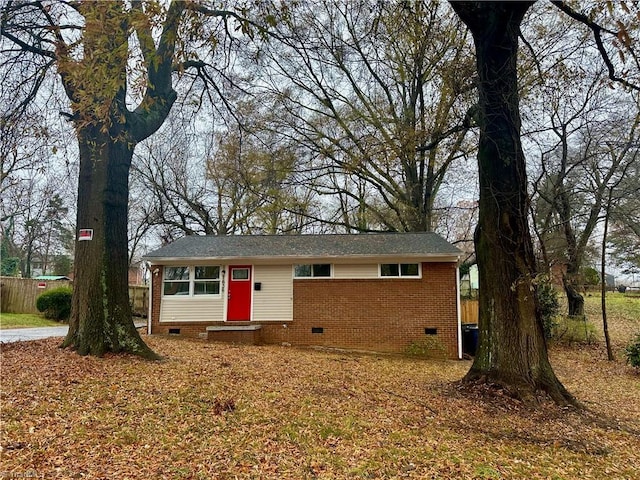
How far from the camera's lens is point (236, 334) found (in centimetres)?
1177

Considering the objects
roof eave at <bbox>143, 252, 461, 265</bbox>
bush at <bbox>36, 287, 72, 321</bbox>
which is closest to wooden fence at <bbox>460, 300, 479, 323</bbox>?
roof eave at <bbox>143, 252, 461, 265</bbox>

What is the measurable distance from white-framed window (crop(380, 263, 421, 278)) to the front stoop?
4195mm

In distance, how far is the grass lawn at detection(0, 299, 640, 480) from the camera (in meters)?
3.46

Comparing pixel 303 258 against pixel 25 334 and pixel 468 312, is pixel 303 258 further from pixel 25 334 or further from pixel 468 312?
pixel 25 334

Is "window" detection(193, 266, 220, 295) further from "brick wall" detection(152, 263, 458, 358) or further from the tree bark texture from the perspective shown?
the tree bark texture

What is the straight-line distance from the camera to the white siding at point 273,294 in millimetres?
12344

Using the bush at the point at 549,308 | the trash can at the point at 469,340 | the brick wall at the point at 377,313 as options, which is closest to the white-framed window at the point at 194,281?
the brick wall at the point at 377,313

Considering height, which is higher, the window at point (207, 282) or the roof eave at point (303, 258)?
the roof eave at point (303, 258)

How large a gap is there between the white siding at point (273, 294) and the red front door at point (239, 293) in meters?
0.22

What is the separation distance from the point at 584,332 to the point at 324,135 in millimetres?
12291

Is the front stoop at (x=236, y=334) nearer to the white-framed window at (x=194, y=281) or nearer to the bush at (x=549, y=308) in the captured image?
the white-framed window at (x=194, y=281)

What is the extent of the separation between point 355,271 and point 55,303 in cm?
1359

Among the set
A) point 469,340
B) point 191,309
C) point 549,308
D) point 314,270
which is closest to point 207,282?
point 191,309

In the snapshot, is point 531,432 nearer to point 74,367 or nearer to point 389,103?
point 74,367
